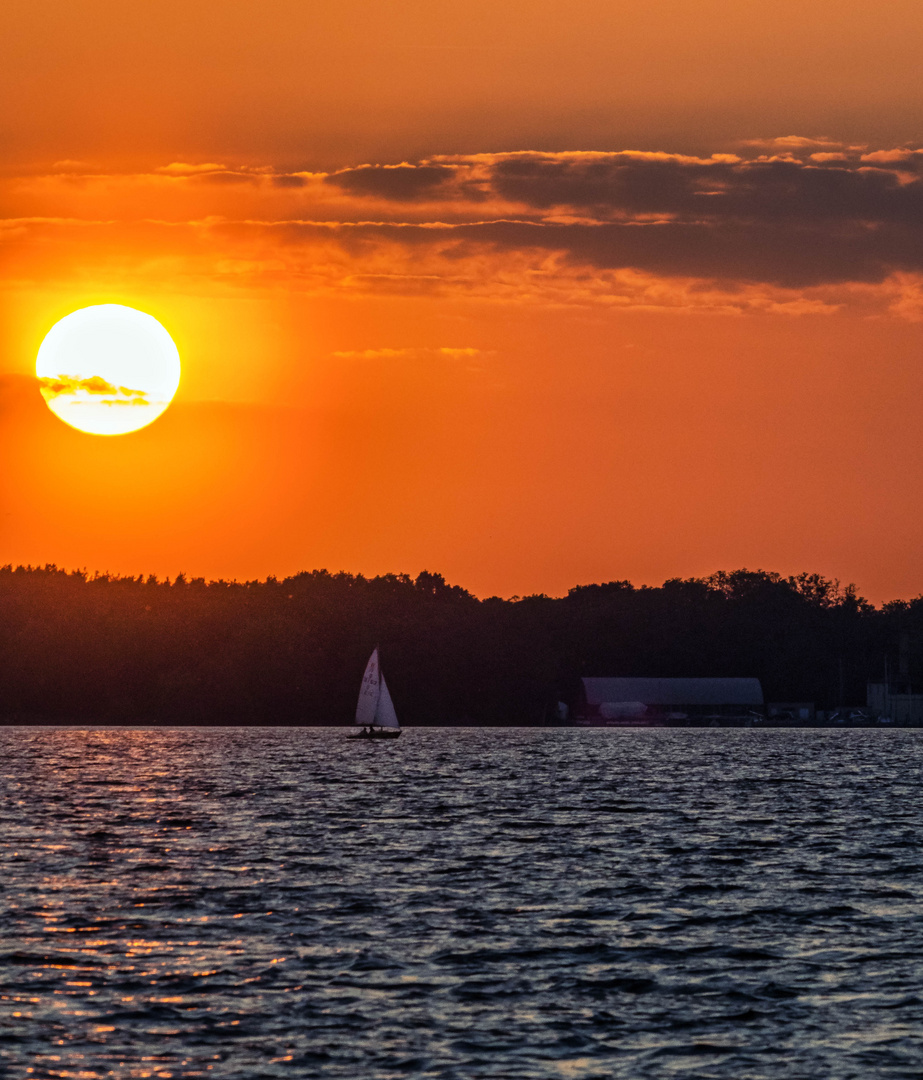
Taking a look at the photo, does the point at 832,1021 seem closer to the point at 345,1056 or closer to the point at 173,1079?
the point at 345,1056

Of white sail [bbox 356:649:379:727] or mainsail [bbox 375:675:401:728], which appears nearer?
white sail [bbox 356:649:379:727]

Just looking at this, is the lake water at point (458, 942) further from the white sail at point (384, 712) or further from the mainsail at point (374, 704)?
the white sail at point (384, 712)

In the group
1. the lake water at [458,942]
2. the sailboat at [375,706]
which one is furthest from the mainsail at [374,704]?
the lake water at [458,942]

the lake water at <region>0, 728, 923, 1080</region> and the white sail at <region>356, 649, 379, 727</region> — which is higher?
the white sail at <region>356, 649, 379, 727</region>

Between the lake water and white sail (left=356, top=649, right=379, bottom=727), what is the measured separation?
90.5 meters

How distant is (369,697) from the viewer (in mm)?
171250

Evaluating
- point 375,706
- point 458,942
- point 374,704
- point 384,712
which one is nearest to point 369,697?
point 374,704

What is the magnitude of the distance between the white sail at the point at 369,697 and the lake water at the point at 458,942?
90.5m

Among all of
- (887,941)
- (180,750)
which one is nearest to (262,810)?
(887,941)

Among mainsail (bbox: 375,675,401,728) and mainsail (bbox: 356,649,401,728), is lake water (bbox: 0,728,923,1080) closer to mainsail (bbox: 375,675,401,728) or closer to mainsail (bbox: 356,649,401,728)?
mainsail (bbox: 356,649,401,728)

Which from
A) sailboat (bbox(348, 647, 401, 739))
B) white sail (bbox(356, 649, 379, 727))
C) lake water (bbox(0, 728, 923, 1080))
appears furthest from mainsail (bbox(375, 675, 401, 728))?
lake water (bbox(0, 728, 923, 1080))

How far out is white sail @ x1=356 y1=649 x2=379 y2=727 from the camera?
550 feet

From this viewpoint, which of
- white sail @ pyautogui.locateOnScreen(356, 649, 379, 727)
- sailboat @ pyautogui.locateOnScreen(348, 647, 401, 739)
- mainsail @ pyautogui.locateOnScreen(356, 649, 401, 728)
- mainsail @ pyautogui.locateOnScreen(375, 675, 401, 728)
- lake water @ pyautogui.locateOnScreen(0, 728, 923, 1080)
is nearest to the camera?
lake water @ pyautogui.locateOnScreen(0, 728, 923, 1080)

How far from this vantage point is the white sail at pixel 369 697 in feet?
550
